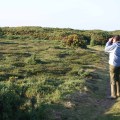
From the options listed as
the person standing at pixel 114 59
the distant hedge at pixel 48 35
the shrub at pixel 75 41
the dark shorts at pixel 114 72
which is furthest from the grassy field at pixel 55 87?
the distant hedge at pixel 48 35

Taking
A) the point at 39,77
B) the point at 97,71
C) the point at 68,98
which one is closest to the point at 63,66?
the point at 97,71

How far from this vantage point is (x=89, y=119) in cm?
1266

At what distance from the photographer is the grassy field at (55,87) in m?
11.7

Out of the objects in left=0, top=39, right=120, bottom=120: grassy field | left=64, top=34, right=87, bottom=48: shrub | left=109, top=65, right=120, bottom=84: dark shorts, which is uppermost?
left=109, top=65, right=120, bottom=84: dark shorts

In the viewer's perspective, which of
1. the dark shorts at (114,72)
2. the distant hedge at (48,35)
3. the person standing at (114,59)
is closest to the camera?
the person standing at (114,59)

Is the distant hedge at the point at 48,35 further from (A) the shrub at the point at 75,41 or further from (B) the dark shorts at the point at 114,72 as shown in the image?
(B) the dark shorts at the point at 114,72

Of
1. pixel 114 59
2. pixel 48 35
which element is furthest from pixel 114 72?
pixel 48 35

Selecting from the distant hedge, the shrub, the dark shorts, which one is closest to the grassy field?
the dark shorts

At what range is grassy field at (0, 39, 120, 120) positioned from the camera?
11.7 m

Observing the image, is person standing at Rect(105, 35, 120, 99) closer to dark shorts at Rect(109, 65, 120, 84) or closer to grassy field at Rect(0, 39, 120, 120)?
dark shorts at Rect(109, 65, 120, 84)

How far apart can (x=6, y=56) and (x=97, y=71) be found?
20.0ft

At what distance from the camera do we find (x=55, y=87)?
53.0 ft

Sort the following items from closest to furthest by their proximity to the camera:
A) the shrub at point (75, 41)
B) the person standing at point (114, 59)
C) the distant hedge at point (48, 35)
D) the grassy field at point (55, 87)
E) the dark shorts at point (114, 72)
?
the grassy field at point (55, 87) < the person standing at point (114, 59) < the dark shorts at point (114, 72) < the shrub at point (75, 41) < the distant hedge at point (48, 35)

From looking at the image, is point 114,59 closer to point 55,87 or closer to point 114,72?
point 114,72
